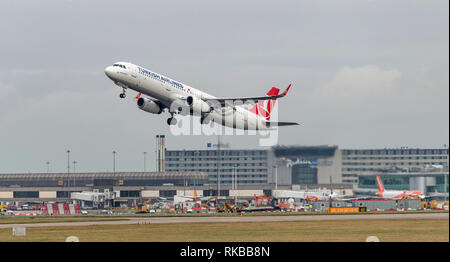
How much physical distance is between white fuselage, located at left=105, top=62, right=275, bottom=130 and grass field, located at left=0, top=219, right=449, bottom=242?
19.8 meters

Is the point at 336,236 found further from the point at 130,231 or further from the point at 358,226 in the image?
the point at 130,231

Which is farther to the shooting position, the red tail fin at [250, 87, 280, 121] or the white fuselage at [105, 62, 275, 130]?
the red tail fin at [250, 87, 280, 121]

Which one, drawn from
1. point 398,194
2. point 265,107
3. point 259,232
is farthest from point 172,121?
point 398,194

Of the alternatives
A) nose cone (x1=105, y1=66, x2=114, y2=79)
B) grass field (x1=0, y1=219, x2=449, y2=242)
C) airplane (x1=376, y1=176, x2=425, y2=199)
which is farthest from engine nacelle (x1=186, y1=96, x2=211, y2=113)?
airplane (x1=376, y1=176, x2=425, y2=199)

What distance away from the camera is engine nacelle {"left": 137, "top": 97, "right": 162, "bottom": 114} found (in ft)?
321

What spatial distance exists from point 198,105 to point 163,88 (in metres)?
6.79

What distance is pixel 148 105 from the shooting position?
98000 mm

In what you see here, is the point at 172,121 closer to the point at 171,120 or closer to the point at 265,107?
the point at 171,120

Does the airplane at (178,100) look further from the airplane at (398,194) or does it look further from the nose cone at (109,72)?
the airplane at (398,194)

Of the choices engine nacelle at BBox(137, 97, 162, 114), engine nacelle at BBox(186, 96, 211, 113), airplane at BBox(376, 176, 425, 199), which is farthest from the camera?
airplane at BBox(376, 176, 425, 199)

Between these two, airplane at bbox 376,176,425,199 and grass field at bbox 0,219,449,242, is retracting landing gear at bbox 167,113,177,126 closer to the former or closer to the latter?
grass field at bbox 0,219,449,242

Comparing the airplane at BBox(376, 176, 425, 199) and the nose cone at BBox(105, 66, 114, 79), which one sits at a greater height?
the nose cone at BBox(105, 66, 114, 79)
